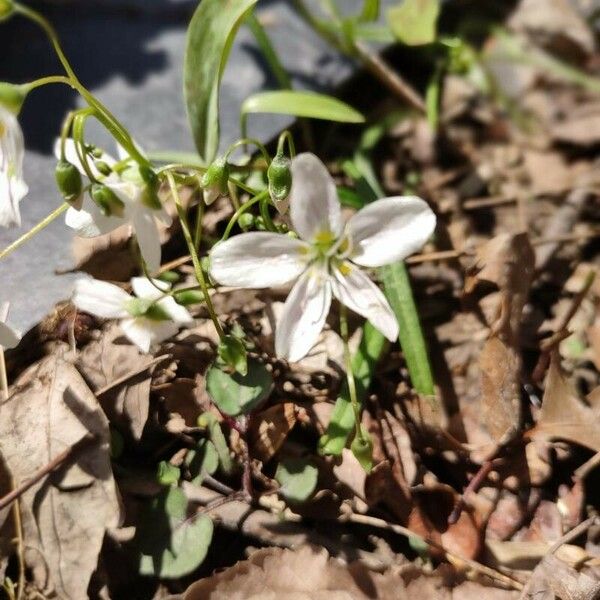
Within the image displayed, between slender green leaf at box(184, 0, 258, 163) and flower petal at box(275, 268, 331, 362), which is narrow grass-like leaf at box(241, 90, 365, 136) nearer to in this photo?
slender green leaf at box(184, 0, 258, 163)

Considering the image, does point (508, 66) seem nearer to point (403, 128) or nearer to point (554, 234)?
point (403, 128)

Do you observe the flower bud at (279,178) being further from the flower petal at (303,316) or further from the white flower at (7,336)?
the white flower at (7,336)

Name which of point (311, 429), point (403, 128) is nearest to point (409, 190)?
point (403, 128)

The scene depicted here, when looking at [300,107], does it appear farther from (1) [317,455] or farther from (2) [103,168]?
(1) [317,455]

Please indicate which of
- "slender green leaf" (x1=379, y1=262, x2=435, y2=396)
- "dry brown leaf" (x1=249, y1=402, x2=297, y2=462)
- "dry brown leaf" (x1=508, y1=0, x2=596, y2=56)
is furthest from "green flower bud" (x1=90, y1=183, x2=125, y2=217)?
"dry brown leaf" (x1=508, y1=0, x2=596, y2=56)

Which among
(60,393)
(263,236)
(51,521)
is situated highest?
(263,236)

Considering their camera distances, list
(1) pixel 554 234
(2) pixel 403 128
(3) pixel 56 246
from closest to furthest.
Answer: (3) pixel 56 246 → (1) pixel 554 234 → (2) pixel 403 128
